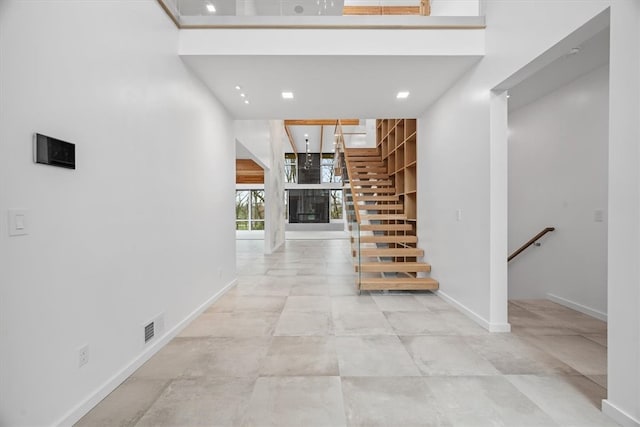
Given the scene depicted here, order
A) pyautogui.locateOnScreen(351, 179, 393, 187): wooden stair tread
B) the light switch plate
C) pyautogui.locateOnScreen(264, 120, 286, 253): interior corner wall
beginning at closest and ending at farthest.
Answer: the light switch plate, pyautogui.locateOnScreen(351, 179, 393, 187): wooden stair tread, pyautogui.locateOnScreen(264, 120, 286, 253): interior corner wall

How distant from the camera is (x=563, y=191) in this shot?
424 cm

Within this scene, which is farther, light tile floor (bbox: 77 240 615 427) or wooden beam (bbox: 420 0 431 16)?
wooden beam (bbox: 420 0 431 16)

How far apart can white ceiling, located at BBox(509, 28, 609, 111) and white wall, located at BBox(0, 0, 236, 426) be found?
400 cm

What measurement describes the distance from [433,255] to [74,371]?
4.41m

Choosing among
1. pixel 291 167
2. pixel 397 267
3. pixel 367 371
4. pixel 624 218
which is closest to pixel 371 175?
pixel 397 267

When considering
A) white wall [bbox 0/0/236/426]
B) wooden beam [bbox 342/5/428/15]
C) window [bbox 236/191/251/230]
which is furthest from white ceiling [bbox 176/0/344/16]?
window [bbox 236/191/251/230]

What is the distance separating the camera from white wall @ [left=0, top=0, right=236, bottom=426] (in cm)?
154

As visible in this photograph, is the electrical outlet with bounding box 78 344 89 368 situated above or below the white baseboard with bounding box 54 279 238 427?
above

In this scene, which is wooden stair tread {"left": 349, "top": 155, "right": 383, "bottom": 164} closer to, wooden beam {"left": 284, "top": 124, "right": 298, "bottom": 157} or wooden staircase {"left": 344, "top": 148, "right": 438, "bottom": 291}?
wooden staircase {"left": 344, "top": 148, "right": 438, "bottom": 291}

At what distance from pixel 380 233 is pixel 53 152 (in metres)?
6.20

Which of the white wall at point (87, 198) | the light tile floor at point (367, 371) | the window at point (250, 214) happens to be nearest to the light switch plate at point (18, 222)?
the white wall at point (87, 198)

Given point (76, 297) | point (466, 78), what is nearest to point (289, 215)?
point (466, 78)

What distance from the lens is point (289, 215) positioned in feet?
62.1

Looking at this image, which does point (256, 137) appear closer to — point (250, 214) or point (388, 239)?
point (388, 239)
